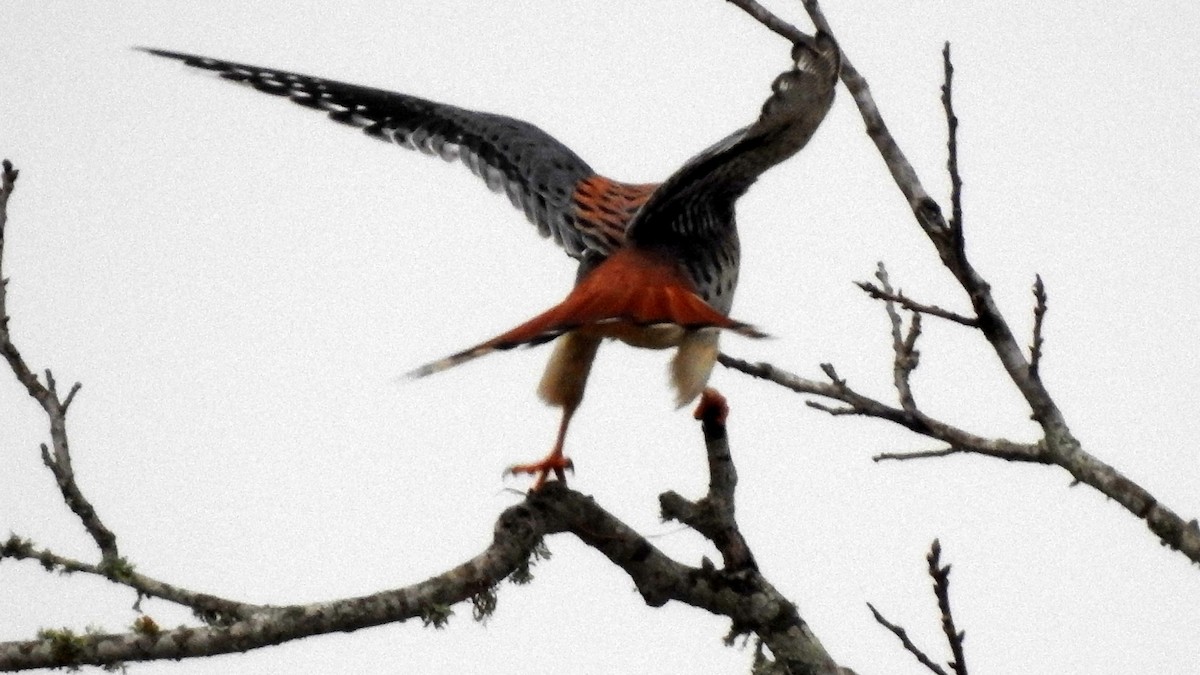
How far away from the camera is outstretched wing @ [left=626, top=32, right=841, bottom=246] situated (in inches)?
162

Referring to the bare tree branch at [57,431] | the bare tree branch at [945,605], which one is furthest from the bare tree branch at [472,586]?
the bare tree branch at [945,605]

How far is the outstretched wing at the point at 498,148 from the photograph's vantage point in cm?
530

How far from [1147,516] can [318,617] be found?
1.66 metres

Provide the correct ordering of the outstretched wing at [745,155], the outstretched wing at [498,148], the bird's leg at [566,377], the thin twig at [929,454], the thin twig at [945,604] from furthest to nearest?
the outstretched wing at [498,148] → the bird's leg at [566,377] → the outstretched wing at [745,155] → the thin twig at [929,454] → the thin twig at [945,604]

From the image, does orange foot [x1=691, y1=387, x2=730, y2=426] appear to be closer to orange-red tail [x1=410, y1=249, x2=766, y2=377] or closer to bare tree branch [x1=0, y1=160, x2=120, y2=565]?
orange-red tail [x1=410, y1=249, x2=766, y2=377]

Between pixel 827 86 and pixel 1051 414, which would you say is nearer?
pixel 1051 414

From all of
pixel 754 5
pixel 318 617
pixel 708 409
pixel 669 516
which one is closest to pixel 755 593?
pixel 669 516

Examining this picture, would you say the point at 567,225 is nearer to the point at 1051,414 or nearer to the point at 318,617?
the point at 1051,414

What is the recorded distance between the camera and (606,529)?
3637 millimetres

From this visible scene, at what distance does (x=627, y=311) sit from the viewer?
442 cm

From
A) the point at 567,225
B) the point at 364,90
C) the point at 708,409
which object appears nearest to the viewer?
the point at 708,409

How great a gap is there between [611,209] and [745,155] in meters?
0.88

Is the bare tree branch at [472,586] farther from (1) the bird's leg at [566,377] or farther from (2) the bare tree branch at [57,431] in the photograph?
(1) the bird's leg at [566,377]

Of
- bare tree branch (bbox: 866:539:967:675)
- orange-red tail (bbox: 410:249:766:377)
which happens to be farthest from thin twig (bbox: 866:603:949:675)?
orange-red tail (bbox: 410:249:766:377)
